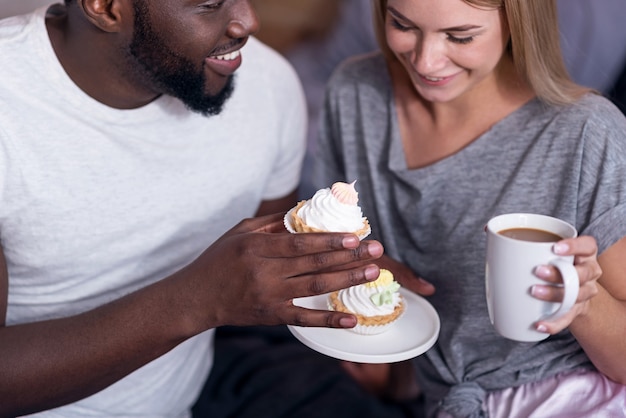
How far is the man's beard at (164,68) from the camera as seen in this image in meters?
1.41

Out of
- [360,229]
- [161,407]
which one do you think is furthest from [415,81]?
[161,407]

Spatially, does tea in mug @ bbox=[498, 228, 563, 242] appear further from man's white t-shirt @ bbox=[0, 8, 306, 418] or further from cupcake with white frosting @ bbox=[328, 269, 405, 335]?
man's white t-shirt @ bbox=[0, 8, 306, 418]

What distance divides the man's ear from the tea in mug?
0.79 m

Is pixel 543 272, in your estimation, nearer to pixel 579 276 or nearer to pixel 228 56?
pixel 579 276

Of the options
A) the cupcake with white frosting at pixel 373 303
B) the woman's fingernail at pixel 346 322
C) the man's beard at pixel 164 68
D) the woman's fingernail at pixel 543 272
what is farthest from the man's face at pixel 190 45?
the woman's fingernail at pixel 543 272

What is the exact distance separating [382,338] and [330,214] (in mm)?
251

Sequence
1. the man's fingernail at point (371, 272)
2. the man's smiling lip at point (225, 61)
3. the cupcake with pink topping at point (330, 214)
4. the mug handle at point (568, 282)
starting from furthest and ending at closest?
the man's smiling lip at point (225, 61), the cupcake with pink topping at point (330, 214), the man's fingernail at point (371, 272), the mug handle at point (568, 282)

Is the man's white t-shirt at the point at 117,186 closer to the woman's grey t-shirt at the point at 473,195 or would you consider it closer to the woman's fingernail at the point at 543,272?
the woman's grey t-shirt at the point at 473,195

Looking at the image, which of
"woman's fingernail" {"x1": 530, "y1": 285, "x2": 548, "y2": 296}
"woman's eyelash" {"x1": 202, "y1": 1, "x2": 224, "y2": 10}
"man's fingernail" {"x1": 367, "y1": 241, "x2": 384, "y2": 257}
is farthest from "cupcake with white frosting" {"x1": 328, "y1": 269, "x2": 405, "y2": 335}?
"woman's eyelash" {"x1": 202, "y1": 1, "x2": 224, "y2": 10}

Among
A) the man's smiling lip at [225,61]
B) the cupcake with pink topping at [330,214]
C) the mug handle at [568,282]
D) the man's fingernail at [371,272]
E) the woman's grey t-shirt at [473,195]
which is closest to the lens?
the mug handle at [568,282]

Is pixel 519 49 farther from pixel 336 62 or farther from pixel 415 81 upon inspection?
pixel 336 62

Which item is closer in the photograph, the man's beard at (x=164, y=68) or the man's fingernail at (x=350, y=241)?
the man's fingernail at (x=350, y=241)

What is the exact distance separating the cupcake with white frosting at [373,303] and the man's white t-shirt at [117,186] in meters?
0.40

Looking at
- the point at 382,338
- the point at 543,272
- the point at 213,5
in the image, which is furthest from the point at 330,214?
the point at 213,5
